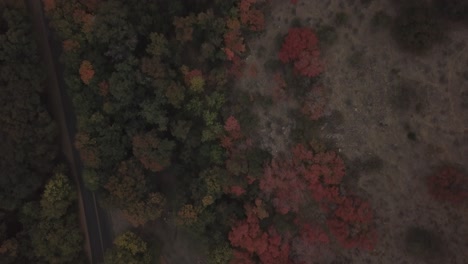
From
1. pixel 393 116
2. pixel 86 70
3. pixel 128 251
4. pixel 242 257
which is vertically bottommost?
pixel 242 257

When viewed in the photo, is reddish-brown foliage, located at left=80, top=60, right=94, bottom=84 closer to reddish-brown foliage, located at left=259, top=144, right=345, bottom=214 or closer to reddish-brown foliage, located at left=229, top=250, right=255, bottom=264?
reddish-brown foliage, located at left=259, top=144, right=345, bottom=214

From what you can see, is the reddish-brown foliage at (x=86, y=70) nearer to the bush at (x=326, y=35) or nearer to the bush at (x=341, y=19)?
the bush at (x=326, y=35)

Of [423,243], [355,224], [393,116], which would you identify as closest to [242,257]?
[355,224]

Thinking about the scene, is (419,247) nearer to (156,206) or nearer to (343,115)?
(343,115)

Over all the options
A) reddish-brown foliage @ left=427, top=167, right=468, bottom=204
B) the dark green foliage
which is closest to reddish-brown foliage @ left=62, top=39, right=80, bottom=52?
the dark green foliage

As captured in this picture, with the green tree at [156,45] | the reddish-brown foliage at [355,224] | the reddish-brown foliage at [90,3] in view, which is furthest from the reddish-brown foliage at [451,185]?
the reddish-brown foliage at [90,3]

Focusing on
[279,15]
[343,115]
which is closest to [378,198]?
[343,115]

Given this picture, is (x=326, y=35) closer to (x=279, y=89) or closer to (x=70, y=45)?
(x=279, y=89)
